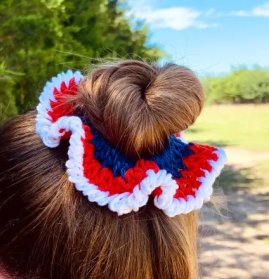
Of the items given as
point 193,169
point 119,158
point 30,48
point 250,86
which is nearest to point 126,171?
point 119,158

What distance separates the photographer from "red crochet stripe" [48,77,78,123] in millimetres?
838

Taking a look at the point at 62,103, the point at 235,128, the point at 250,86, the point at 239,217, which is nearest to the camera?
the point at 62,103

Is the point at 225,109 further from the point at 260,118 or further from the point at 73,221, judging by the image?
the point at 73,221

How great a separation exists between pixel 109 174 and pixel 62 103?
17 centimetres

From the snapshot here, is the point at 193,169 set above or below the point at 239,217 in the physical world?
above

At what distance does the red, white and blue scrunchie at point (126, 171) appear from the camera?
745 mm

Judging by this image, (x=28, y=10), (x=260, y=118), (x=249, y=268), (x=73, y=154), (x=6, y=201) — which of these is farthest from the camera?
(x=260, y=118)

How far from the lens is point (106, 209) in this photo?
2.50 ft

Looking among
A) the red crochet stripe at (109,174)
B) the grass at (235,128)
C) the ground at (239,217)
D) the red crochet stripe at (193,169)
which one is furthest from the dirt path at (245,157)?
the red crochet stripe at (109,174)

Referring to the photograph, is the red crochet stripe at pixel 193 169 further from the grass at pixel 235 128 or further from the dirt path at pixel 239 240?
the grass at pixel 235 128

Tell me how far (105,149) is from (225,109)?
14735 millimetres

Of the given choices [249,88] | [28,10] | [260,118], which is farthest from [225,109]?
[28,10]

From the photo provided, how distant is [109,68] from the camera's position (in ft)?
2.66

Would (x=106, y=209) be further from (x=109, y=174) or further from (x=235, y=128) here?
(x=235, y=128)
